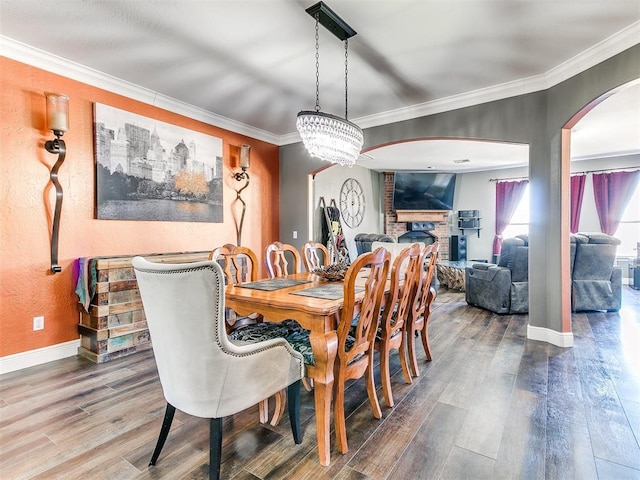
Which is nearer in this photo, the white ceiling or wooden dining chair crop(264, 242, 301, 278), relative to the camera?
the white ceiling

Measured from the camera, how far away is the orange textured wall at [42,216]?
106 inches

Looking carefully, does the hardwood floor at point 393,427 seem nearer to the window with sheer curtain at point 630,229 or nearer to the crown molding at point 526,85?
the crown molding at point 526,85

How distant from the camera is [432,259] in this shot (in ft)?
8.82

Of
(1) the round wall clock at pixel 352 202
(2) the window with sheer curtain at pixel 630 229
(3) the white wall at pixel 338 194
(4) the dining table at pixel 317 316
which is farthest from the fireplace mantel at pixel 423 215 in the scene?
(4) the dining table at pixel 317 316

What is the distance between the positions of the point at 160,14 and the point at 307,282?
2143 mm

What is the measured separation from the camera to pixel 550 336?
10.8ft

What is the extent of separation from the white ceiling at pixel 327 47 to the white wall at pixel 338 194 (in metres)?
2.02

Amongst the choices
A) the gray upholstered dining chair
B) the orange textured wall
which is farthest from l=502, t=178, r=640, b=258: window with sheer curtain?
the orange textured wall

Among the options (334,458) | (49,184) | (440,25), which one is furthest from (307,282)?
(49,184)

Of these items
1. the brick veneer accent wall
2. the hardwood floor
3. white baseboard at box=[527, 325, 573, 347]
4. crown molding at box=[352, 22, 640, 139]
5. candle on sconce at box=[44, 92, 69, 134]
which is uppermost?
crown molding at box=[352, 22, 640, 139]

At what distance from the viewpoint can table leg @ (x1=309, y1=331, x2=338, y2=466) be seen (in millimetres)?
1619

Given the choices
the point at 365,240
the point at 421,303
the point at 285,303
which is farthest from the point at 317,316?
the point at 365,240

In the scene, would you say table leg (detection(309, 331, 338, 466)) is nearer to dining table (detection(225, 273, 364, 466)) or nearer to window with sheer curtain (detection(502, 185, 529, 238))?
dining table (detection(225, 273, 364, 466))

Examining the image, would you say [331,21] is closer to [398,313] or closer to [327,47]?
[327,47]
